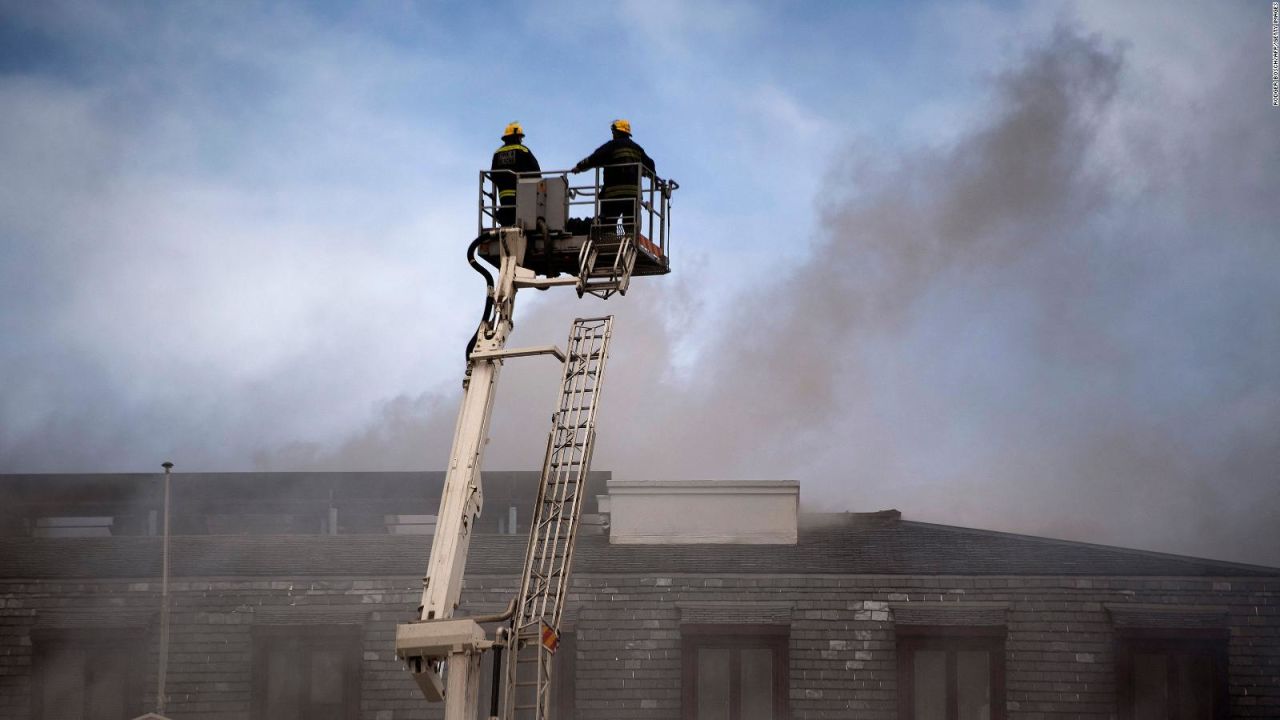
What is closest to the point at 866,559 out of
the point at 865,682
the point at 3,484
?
the point at 865,682

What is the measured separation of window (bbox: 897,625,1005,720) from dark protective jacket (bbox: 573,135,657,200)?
8.23 metres

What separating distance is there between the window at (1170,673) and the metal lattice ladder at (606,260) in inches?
381

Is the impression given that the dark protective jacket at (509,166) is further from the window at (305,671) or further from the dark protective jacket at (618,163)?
the window at (305,671)

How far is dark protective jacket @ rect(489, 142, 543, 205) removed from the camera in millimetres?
15532

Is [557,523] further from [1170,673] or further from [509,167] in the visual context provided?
[1170,673]

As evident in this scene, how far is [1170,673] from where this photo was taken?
19.9m

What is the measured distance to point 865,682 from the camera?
20125 mm

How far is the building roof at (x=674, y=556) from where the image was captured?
20.8 meters

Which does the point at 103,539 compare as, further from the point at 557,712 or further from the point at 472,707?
the point at 472,707

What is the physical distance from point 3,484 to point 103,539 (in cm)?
737

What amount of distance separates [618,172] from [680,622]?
24.4 feet

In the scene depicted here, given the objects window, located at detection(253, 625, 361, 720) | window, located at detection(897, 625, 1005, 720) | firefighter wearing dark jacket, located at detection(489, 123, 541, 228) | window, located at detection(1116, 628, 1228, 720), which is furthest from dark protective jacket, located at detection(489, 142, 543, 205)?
window, located at detection(1116, 628, 1228, 720)

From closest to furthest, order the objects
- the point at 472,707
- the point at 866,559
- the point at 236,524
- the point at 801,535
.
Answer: the point at 472,707
the point at 866,559
the point at 801,535
the point at 236,524

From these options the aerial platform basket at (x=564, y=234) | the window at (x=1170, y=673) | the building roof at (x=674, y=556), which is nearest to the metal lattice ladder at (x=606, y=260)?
the aerial platform basket at (x=564, y=234)
